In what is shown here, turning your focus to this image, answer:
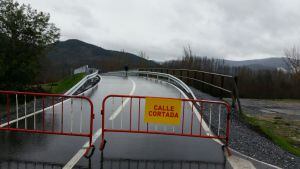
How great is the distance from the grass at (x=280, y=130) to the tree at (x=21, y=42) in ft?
42.7

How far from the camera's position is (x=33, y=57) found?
911 inches

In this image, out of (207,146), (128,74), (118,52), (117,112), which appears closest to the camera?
(207,146)

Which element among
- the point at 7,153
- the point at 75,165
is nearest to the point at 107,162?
the point at 75,165

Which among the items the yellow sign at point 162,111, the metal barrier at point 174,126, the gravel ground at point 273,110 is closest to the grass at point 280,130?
the metal barrier at point 174,126

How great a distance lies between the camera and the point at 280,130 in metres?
15.6

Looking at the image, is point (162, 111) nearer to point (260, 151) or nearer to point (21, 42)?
point (260, 151)

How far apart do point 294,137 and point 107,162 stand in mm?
9395

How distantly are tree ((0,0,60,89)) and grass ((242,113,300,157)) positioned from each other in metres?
13.0

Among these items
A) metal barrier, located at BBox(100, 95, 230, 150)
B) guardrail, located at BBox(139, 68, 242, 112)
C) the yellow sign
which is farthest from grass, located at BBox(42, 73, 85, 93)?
the yellow sign

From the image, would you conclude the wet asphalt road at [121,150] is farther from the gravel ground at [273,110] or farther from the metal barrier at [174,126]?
the gravel ground at [273,110]

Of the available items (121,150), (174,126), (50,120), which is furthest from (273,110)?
(121,150)

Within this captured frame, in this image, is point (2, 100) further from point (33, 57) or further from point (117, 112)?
point (117, 112)

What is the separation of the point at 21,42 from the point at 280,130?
1546cm

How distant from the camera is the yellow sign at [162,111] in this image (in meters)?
9.14
